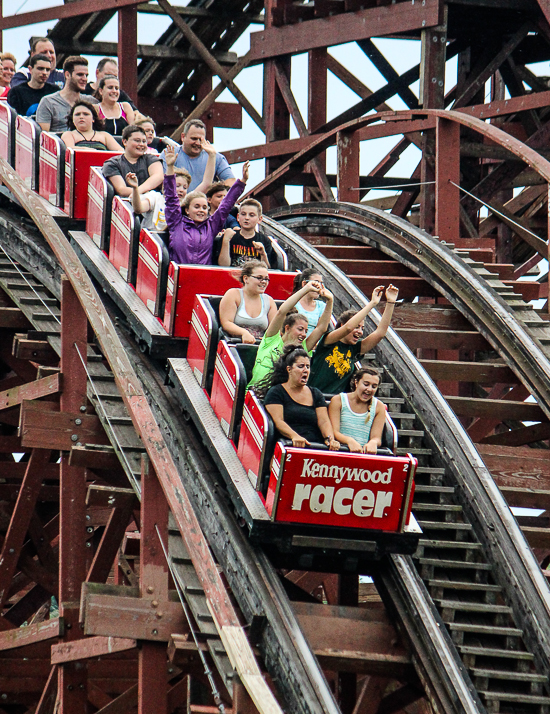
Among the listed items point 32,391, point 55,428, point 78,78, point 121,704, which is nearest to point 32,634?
point 121,704

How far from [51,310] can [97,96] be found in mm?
3237

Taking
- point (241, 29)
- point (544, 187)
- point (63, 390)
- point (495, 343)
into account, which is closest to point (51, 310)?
point (63, 390)

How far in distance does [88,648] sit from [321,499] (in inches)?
64.0

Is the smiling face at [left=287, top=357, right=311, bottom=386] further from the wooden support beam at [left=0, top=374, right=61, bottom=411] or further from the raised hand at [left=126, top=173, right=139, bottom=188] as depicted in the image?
the raised hand at [left=126, top=173, right=139, bottom=188]

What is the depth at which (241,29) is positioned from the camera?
20641 mm

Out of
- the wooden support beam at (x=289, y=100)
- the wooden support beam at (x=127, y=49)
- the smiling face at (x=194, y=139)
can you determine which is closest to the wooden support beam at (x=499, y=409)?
the smiling face at (x=194, y=139)

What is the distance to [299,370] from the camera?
747cm

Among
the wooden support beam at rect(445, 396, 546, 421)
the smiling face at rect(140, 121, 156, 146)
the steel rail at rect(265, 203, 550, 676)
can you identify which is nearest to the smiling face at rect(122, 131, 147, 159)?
the smiling face at rect(140, 121, 156, 146)

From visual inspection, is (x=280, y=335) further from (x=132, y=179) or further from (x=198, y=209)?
(x=132, y=179)

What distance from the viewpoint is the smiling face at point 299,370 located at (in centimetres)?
747

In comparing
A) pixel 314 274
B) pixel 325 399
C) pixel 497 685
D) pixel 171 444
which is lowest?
pixel 497 685

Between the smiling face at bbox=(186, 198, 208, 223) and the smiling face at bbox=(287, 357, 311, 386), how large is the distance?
2378mm

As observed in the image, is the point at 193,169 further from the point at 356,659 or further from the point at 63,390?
the point at 356,659

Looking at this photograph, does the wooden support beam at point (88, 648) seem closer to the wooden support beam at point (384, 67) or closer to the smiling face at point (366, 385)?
the smiling face at point (366, 385)
